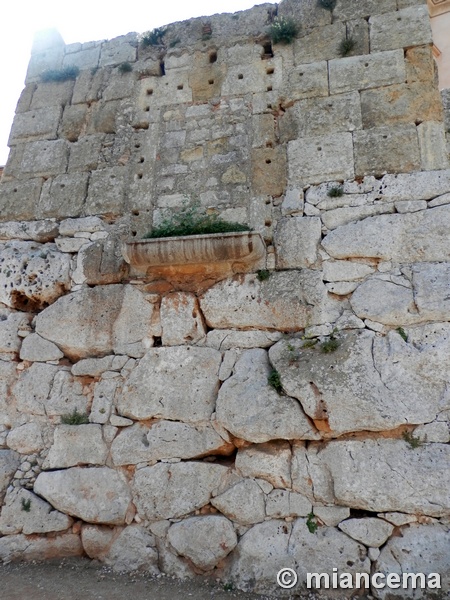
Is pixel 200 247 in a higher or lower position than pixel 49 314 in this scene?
higher

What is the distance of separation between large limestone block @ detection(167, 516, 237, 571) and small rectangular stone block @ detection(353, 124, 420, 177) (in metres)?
3.22

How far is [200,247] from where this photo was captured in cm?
408

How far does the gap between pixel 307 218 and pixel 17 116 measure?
3.90 metres

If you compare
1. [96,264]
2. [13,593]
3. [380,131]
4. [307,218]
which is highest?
[380,131]

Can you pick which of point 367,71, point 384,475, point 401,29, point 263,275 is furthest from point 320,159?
point 384,475

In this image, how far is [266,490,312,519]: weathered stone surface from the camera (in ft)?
11.5

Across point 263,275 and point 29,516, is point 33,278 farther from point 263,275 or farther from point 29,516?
point 263,275

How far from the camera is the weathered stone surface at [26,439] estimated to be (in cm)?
425

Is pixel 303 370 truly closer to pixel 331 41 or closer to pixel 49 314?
pixel 49 314

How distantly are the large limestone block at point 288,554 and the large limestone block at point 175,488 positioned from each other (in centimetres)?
46

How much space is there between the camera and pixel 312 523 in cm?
344

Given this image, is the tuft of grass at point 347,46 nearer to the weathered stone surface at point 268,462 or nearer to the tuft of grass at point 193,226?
the tuft of grass at point 193,226

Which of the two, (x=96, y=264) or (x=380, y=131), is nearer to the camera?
(x=380, y=131)

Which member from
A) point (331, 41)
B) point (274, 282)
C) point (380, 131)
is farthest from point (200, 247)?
point (331, 41)
